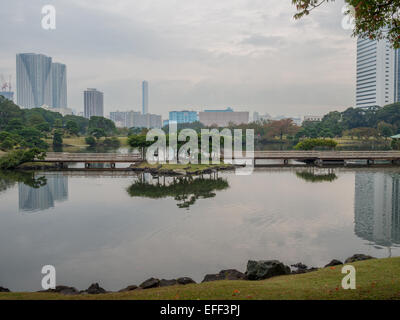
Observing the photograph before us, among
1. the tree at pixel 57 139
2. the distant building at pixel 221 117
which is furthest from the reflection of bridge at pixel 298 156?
the distant building at pixel 221 117

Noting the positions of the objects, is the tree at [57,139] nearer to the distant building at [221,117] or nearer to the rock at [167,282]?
the rock at [167,282]

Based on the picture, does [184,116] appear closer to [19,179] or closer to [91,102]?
[91,102]

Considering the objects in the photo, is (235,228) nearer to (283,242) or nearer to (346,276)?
(283,242)

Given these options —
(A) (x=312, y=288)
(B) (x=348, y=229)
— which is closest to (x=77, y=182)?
(B) (x=348, y=229)

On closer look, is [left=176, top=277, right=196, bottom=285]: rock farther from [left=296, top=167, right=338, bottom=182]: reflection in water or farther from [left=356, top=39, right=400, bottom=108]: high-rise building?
[left=356, top=39, right=400, bottom=108]: high-rise building

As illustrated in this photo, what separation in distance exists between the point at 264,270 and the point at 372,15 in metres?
6.40

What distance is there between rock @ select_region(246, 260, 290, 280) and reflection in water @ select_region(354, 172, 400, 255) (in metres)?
4.55

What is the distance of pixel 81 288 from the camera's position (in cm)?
805

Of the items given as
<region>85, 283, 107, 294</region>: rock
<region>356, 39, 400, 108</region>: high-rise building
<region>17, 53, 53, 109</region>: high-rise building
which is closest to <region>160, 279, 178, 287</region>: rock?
<region>85, 283, 107, 294</region>: rock

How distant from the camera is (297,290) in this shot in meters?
6.12

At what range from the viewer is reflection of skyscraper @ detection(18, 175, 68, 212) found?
16352 mm

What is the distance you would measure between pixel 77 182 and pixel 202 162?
12185 mm

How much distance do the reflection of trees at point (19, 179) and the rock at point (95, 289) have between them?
15907 millimetres

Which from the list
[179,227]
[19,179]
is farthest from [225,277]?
[19,179]
